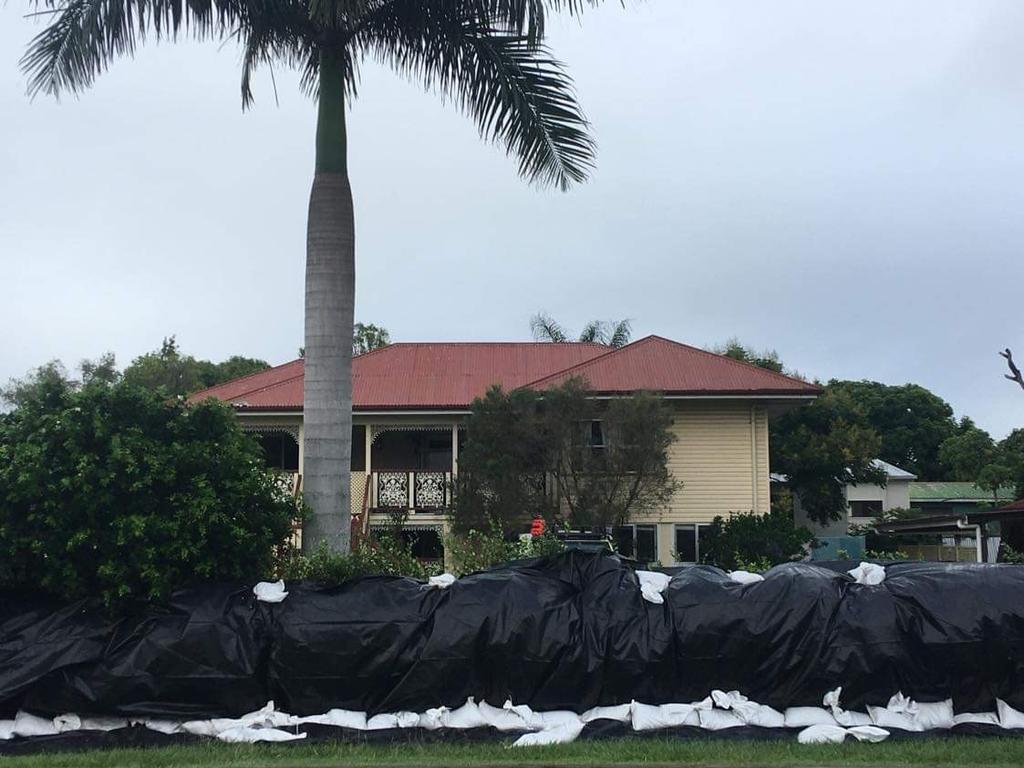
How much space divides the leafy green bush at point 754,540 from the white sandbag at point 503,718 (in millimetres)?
13300

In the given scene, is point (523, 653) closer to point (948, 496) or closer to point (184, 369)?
point (184, 369)

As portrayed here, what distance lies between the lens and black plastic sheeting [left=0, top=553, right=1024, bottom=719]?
8297 millimetres

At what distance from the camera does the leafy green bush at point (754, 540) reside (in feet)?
70.3

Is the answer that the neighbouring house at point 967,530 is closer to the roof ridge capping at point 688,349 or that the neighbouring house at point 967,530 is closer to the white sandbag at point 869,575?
the roof ridge capping at point 688,349

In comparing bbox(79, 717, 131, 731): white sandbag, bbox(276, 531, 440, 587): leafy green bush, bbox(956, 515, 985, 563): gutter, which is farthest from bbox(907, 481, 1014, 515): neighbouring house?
bbox(79, 717, 131, 731): white sandbag

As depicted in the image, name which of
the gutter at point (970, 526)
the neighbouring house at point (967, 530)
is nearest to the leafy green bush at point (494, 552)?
the gutter at point (970, 526)

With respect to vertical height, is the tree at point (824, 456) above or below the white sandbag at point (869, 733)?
above

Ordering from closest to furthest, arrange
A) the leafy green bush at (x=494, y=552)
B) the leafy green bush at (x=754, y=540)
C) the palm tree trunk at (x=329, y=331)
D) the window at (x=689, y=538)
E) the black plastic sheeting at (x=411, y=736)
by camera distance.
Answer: the black plastic sheeting at (x=411, y=736)
the palm tree trunk at (x=329, y=331)
the leafy green bush at (x=494, y=552)
the leafy green bush at (x=754, y=540)
the window at (x=689, y=538)

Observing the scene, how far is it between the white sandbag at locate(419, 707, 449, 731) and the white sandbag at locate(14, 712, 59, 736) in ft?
9.69

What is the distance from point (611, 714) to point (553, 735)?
58cm

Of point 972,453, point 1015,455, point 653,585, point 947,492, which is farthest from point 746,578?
point 947,492

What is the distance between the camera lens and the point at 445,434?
1072 inches

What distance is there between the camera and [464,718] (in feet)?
27.0

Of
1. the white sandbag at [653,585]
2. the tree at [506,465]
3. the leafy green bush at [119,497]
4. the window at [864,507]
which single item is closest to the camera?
the leafy green bush at [119,497]
